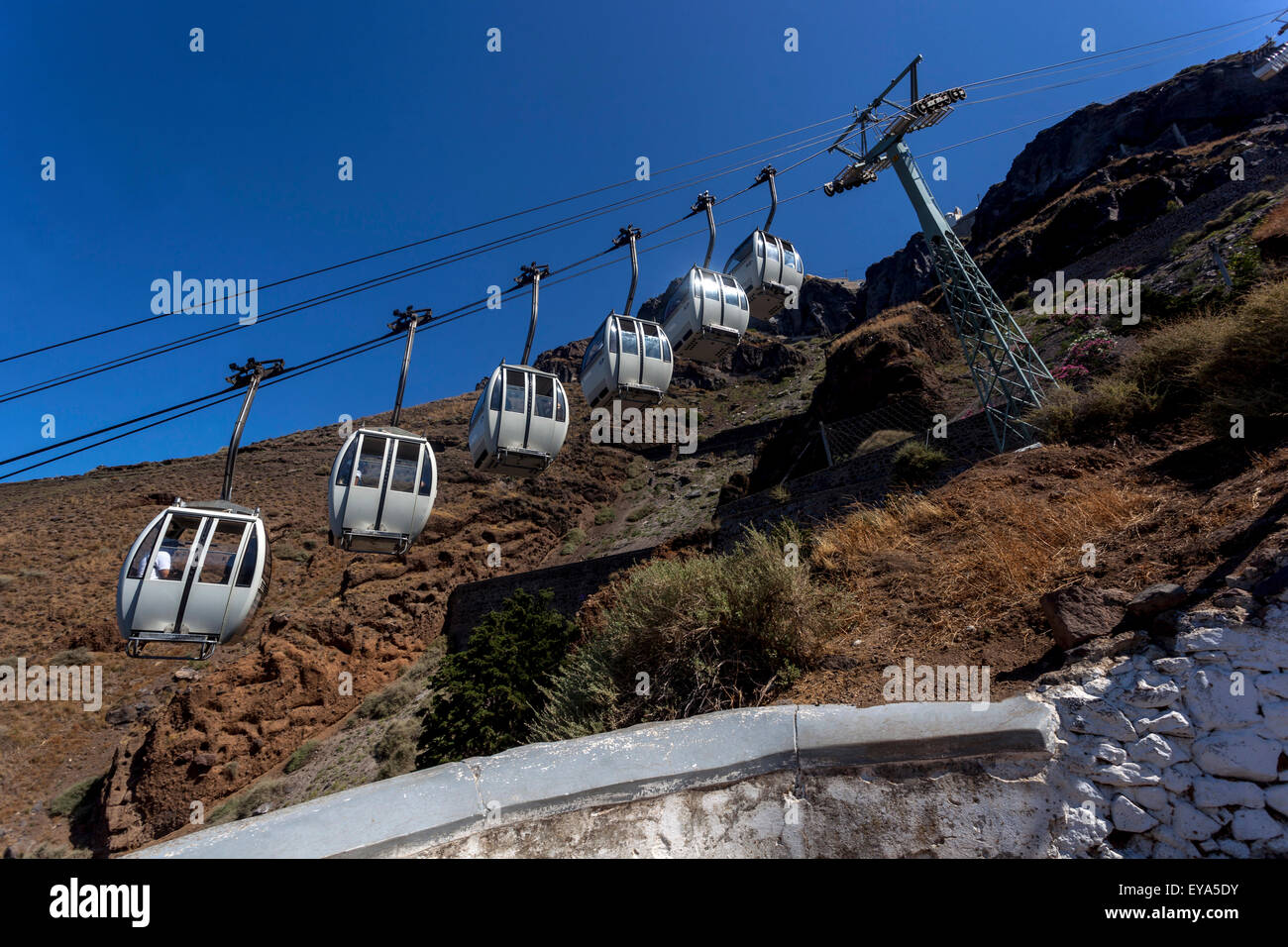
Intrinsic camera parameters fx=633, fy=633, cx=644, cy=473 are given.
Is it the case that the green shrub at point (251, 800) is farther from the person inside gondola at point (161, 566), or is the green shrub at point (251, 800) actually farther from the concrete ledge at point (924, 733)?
the concrete ledge at point (924, 733)

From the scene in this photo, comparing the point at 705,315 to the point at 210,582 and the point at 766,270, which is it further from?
the point at 210,582

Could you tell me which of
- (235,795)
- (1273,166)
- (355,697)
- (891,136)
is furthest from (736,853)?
(1273,166)

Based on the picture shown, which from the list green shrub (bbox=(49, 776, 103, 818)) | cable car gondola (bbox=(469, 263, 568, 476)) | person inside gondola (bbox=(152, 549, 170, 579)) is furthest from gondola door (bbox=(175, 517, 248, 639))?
green shrub (bbox=(49, 776, 103, 818))

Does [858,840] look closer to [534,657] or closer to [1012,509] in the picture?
[1012,509]

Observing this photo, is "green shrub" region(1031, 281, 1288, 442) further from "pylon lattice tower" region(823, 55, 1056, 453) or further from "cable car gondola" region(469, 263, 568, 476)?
"cable car gondola" region(469, 263, 568, 476)

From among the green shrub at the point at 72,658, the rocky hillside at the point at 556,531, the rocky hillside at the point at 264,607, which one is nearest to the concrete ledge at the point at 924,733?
the rocky hillside at the point at 556,531

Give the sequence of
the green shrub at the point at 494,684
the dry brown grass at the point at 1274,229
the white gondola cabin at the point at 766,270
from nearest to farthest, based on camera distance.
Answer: the green shrub at the point at 494,684 < the white gondola cabin at the point at 766,270 < the dry brown grass at the point at 1274,229

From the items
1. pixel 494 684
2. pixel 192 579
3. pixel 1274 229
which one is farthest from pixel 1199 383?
pixel 1274 229
